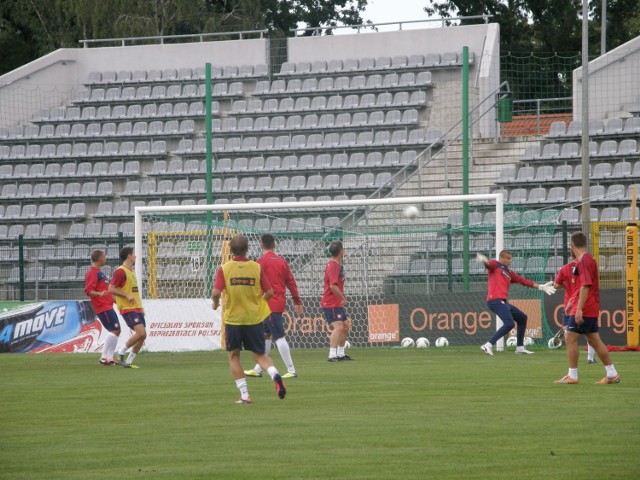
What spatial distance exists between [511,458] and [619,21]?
135ft

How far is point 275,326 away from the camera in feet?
52.2

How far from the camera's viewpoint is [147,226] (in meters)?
29.8

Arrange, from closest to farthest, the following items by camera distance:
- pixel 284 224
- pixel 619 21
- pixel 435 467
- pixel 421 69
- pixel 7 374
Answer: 1. pixel 435 467
2. pixel 7 374
3. pixel 284 224
4. pixel 421 69
5. pixel 619 21

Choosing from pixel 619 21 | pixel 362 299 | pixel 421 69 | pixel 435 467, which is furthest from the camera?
pixel 619 21

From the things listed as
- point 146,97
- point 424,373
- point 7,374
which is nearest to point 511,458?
point 424,373

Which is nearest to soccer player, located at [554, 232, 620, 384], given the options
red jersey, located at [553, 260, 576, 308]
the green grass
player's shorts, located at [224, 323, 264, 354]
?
the green grass

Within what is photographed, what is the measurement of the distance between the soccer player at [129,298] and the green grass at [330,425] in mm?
1603

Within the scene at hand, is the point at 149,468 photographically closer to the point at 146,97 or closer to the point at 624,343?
the point at 624,343

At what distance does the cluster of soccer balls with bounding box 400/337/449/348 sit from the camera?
22312 millimetres

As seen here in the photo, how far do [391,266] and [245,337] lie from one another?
11.8 meters

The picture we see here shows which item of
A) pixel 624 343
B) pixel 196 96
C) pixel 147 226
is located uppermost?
pixel 196 96

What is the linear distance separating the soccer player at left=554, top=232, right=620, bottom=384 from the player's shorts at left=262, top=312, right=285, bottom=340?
397 centimetres

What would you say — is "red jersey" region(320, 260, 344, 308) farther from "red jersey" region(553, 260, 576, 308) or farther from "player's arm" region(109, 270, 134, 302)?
"red jersey" region(553, 260, 576, 308)

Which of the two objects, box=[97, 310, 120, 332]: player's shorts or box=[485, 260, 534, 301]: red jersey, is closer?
box=[97, 310, 120, 332]: player's shorts
